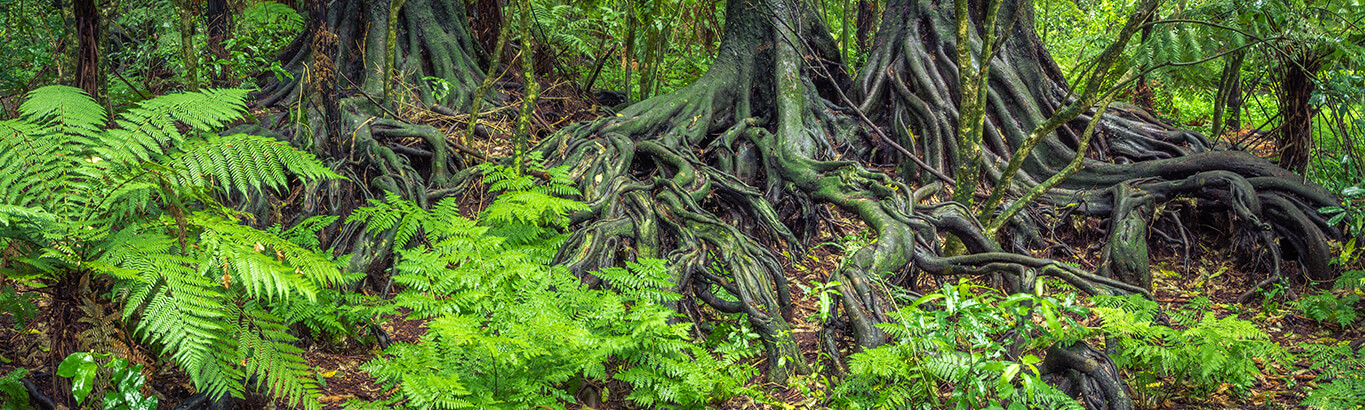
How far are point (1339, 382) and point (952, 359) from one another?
1740 millimetres

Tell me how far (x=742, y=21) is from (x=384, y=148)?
A: 129 inches

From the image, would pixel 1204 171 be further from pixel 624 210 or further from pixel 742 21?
pixel 624 210

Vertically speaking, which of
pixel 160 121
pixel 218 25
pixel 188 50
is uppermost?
pixel 218 25

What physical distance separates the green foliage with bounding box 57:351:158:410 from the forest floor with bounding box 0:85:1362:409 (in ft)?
0.27

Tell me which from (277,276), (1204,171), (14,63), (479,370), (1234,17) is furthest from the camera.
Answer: (14,63)

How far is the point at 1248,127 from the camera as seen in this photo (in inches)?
396

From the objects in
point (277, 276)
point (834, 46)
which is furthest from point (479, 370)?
point (834, 46)

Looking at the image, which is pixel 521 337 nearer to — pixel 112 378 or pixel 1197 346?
pixel 112 378

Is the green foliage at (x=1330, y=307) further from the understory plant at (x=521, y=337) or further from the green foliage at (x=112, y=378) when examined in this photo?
the green foliage at (x=112, y=378)

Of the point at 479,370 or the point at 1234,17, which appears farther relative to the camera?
the point at 1234,17

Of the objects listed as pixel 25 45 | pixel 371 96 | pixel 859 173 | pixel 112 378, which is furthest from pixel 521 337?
pixel 25 45

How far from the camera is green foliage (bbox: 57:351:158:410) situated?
2.26 metres

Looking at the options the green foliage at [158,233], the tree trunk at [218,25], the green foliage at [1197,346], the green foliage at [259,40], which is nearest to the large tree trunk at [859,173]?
the green foliage at [1197,346]

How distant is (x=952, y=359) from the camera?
9.53 ft
